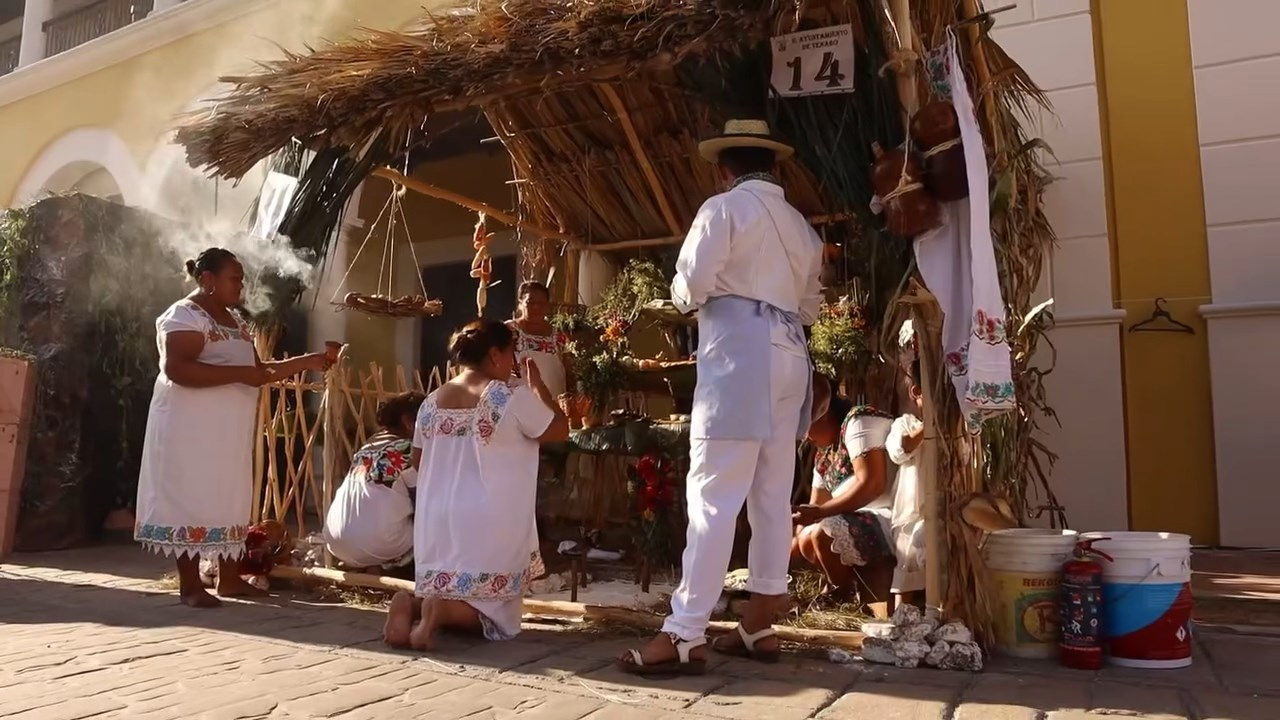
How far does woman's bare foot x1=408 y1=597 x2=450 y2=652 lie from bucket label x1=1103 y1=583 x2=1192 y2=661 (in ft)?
7.59

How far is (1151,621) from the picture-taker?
290 centimetres

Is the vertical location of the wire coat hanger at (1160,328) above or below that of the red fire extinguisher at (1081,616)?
above

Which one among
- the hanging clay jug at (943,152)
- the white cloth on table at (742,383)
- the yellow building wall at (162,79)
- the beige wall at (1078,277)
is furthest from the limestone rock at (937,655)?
the yellow building wall at (162,79)

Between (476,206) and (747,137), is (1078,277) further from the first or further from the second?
(476,206)

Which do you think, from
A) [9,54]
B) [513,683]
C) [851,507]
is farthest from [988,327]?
[9,54]

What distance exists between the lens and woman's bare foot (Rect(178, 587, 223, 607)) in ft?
13.6

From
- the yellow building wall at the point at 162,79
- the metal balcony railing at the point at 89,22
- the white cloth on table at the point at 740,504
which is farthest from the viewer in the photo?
the metal balcony railing at the point at 89,22

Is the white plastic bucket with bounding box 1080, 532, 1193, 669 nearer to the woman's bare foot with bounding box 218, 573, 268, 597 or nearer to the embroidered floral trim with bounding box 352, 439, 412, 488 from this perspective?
the embroidered floral trim with bounding box 352, 439, 412, 488

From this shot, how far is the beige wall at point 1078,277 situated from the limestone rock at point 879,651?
297 centimetres

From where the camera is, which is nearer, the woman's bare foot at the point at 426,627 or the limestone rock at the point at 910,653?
the limestone rock at the point at 910,653

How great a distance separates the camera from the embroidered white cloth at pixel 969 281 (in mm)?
2896

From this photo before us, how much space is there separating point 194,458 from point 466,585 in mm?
1637

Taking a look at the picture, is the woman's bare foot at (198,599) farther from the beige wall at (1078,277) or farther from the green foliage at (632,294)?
the beige wall at (1078,277)

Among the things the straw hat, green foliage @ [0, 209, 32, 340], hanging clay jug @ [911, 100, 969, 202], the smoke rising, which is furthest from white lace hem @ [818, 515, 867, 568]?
green foliage @ [0, 209, 32, 340]
